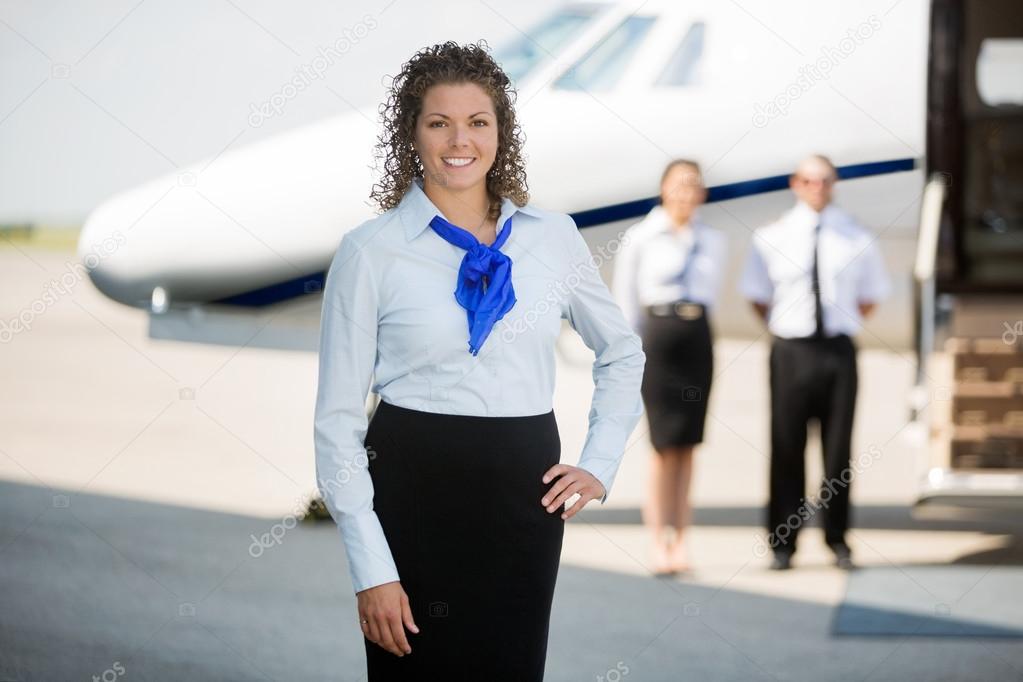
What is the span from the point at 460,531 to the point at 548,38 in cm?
407

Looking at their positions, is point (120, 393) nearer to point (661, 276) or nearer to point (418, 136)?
point (661, 276)

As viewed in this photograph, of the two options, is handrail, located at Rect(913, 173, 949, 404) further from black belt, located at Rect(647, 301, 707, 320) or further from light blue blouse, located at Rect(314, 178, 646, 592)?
light blue blouse, located at Rect(314, 178, 646, 592)

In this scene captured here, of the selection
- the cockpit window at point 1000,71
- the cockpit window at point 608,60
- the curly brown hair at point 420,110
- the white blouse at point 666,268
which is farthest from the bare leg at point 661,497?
the cockpit window at point 1000,71

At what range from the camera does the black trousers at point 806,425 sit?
15.3 feet

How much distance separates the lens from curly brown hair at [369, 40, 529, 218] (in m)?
1.76

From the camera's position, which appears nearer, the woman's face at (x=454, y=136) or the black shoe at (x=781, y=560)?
the woman's face at (x=454, y=136)

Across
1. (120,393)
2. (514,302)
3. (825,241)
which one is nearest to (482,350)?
(514,302)

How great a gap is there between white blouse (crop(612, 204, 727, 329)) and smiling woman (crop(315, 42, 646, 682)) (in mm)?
2758

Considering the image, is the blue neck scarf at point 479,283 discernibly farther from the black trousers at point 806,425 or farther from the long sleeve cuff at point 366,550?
the black trousers at point 806,425

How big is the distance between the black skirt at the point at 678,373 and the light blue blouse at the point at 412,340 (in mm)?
2734

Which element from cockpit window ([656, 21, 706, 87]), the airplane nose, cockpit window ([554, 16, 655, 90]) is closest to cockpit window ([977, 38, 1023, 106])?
cockpit window ([656, 21, 706, 87])

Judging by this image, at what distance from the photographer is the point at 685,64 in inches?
217

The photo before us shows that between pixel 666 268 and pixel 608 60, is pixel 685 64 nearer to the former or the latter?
pixel 608 60

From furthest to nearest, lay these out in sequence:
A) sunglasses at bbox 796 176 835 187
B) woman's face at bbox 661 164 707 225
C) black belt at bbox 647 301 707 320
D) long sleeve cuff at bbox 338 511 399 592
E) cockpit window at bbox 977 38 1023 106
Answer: cockpit window at bbox 977 38 1023 106 → sunglasses at bbox 796 176 835 187 → woman's face at bbox 661 164 707 225 → black belt at bbox 647 301 707 320 → long sleeve cuff at bbox 338 511 399 592
